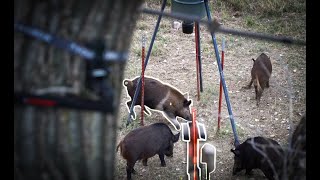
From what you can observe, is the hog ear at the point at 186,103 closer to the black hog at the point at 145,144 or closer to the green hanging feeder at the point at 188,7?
the black hog at the point at 145,144

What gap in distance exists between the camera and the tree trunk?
71.2 inches

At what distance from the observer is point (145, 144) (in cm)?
558

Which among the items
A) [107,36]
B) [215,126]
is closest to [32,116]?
[107,36]

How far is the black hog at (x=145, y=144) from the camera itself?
550 centimetres

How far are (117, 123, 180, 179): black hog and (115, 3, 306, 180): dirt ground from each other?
29cm

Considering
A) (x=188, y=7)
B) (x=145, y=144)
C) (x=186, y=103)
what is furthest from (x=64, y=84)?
(x=186, y=103)

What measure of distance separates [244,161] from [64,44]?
415 centimetres

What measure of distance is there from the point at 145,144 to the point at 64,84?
3.81m

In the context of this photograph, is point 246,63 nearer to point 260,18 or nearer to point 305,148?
point 260,18

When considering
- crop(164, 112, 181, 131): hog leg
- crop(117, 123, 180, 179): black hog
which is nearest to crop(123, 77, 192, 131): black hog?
crop(164, 112, 181, 131): hog leg

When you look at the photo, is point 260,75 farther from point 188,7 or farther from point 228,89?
point 188,7

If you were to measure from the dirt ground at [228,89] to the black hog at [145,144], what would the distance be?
0.29m

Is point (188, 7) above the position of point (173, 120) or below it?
above

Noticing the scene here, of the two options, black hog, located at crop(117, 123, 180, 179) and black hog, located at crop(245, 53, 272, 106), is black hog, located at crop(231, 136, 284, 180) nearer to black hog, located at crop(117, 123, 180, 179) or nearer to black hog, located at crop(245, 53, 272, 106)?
black hog, located at crop(117, 123, 180, 179)
